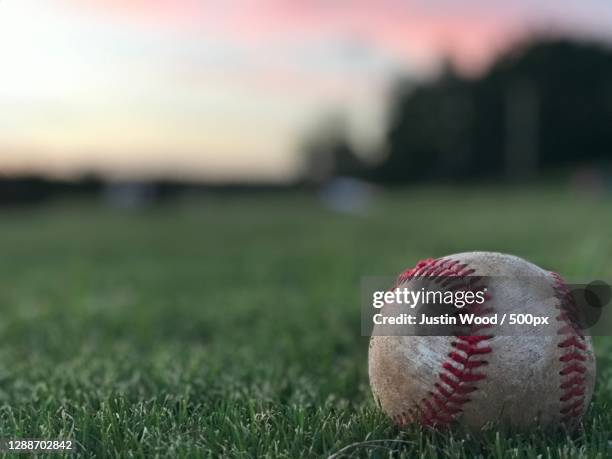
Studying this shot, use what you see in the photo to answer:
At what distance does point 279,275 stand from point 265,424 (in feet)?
20.3

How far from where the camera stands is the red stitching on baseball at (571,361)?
103 inches

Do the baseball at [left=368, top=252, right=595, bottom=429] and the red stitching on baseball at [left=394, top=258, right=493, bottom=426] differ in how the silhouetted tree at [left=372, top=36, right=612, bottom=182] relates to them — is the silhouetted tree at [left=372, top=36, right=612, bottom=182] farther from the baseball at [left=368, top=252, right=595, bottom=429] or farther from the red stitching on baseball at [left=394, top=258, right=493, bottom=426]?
the red stitching on baseball at [left=394, top=258, right=493, bottom=426]

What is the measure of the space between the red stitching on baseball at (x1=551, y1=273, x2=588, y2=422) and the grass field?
0.11 m

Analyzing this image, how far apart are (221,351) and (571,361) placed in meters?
2.74

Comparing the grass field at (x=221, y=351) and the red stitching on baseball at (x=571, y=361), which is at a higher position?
the red stitching on baseball at (x=571, y=361)

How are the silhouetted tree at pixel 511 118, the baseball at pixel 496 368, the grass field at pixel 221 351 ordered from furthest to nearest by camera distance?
the silhouetted tree at pixel 511 118
the grass field at pixel 221 351
the baseball at pixel 496 368

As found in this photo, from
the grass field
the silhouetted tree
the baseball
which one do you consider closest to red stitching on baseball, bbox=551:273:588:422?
the baseball

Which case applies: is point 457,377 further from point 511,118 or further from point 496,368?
point 511,118

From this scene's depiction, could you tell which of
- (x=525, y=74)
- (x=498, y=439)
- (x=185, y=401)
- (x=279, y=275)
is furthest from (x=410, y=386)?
(x=525, y=74)

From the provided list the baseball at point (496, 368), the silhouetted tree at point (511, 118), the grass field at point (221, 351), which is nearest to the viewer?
the baseball at point (496, 368)

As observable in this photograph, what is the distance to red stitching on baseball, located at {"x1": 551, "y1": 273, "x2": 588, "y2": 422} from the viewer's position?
8.57 feet

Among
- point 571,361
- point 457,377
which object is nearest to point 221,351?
point 457,377

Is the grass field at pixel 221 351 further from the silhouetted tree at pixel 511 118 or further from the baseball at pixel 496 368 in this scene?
the silhouetted tree at pixel 511 118

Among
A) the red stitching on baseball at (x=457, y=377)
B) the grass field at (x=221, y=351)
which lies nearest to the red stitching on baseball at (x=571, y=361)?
the grass field at (x=221, y=351)
